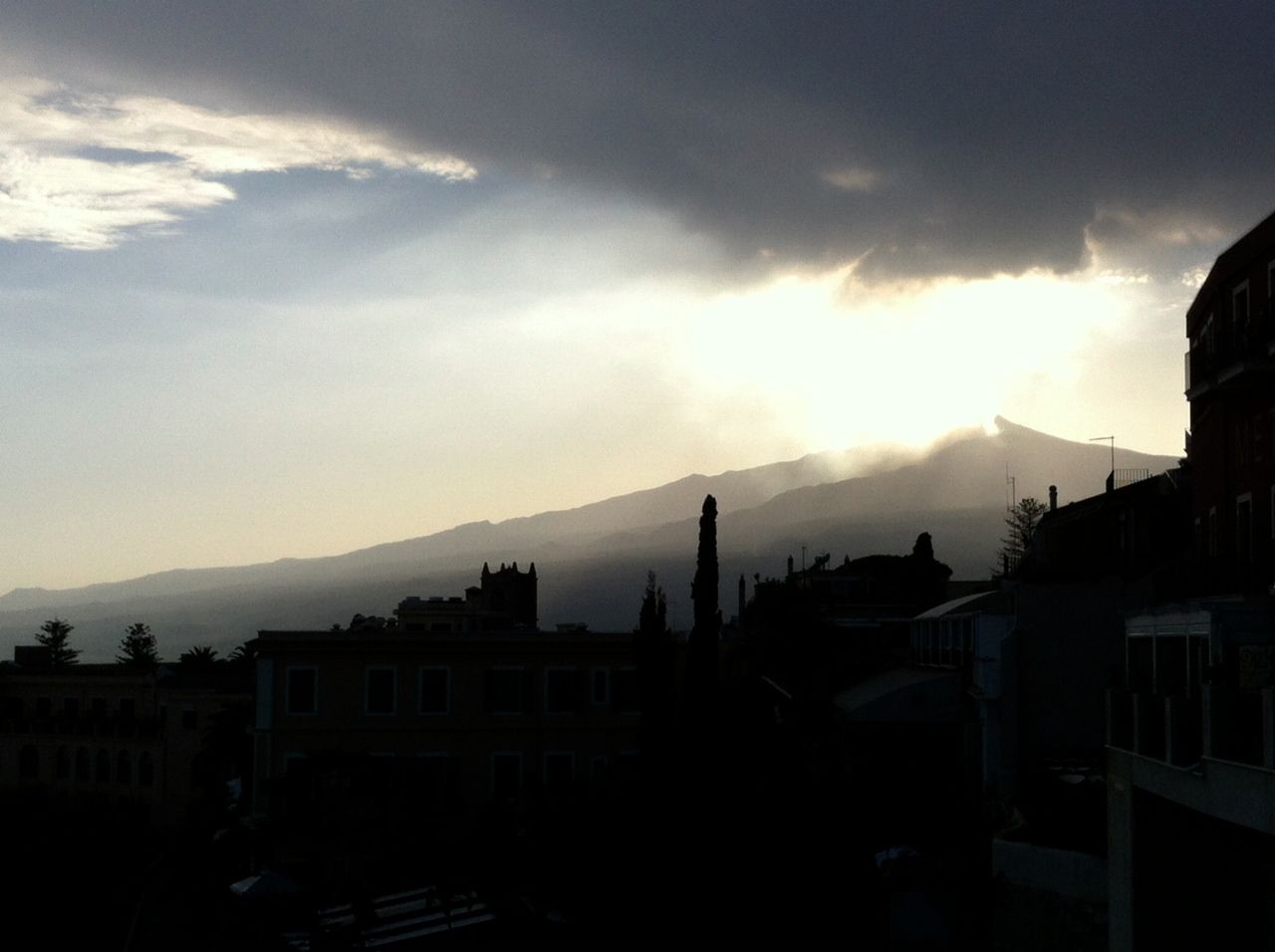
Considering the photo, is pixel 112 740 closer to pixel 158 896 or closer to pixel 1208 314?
pixel 158 896

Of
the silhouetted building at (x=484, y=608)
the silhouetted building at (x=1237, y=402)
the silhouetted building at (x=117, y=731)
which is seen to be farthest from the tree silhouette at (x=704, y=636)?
the silhouetted building at (x=117, y=731)

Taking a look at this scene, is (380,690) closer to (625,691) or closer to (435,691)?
(435,691)

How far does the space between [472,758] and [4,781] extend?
136 feet

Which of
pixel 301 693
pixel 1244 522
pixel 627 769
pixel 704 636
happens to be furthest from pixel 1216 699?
pixel 301 693

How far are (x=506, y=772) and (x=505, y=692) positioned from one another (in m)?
2.88

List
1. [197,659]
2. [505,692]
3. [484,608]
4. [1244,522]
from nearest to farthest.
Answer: [1244,522], [505,692], [484,608], [197,659]

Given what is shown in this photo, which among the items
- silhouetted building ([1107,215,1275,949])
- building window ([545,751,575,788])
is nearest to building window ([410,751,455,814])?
building window ([545,751,575,788])

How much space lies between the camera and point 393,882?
44.6 metres

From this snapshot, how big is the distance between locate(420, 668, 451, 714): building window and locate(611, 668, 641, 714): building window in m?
6.24

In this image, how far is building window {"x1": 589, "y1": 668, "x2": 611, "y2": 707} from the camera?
51719 mm

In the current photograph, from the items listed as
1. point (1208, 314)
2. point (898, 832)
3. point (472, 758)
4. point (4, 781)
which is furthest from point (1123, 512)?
point (4, 781)

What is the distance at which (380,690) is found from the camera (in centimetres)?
4972

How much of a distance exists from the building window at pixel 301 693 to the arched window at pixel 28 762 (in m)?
36.1

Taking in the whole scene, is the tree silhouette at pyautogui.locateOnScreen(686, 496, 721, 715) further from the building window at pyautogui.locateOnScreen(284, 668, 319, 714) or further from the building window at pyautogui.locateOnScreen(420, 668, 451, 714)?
the building window at pyautogui.locateOnScreen(284, 668, 319, 714)
